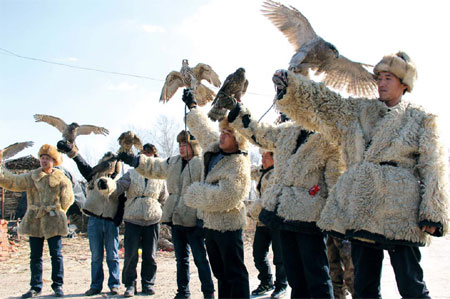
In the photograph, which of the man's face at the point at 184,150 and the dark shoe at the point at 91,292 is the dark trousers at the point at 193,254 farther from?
the dark shoe at the point at 91,292

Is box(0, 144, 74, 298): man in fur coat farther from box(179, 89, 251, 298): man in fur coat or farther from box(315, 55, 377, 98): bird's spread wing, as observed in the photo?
box(315, 55, 377, 98): bird's spread wing

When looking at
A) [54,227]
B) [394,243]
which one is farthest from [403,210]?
[54,227]

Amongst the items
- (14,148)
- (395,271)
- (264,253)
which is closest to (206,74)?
(264,253)

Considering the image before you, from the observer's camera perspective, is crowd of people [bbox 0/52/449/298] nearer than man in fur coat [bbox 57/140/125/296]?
Yes

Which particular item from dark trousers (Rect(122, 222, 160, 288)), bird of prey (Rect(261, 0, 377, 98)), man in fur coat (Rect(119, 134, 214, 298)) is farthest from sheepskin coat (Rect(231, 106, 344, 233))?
dark trousers (Rect(122, 222, 160, 288))

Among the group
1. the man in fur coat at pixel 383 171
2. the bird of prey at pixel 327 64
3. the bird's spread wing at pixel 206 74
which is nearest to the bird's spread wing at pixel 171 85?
the bird's spread wing at pixel 206 74

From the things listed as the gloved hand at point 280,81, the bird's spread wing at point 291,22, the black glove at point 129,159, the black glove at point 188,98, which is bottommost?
the black glove at point 129,159

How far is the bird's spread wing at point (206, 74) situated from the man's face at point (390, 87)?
2130 mm

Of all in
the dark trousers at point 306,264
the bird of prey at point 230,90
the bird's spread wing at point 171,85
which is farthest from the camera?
the bird's spread wing at point 171,85

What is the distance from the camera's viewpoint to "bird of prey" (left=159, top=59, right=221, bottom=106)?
14.5ft

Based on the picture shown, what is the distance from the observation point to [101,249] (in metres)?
5.43

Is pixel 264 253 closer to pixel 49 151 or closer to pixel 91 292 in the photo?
pixel 91 292

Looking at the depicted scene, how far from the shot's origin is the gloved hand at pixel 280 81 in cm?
274

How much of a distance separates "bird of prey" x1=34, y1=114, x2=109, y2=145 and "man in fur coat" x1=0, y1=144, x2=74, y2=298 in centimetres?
37
